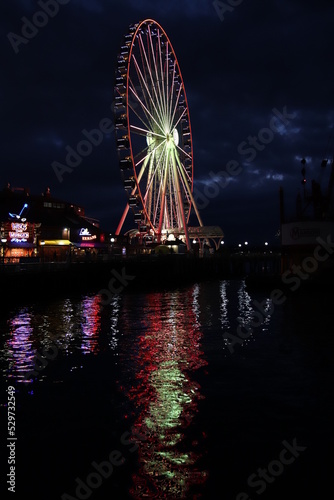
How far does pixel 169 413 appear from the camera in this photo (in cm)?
1197

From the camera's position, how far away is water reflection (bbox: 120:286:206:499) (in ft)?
28.8

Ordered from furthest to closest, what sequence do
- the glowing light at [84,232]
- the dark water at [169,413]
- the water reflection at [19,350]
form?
the glowing light at [84,232] → the water reflection at [19,350] → the dark water at [169,413]

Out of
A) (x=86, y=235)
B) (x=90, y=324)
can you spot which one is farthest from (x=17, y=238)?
(x=90, y=324)

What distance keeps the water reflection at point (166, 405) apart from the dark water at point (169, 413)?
4 cm

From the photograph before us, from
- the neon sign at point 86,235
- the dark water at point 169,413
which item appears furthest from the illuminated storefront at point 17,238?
the dark water at point 169,413

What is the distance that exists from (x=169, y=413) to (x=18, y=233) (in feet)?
135

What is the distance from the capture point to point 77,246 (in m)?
64.5

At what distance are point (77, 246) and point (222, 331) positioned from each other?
4303cm

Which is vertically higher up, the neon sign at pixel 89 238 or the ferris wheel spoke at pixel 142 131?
the ferris wheel spoke at pixel 142 131

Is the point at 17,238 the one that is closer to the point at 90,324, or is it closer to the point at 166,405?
the point at 90,324

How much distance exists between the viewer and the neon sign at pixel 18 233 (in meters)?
49.0

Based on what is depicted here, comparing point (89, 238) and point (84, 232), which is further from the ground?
point (84, 232)

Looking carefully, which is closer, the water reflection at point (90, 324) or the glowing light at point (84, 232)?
the water reflection at point (90, 324)

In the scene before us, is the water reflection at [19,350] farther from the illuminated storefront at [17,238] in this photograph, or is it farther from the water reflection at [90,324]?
the illuminated storefront at [17,238]
